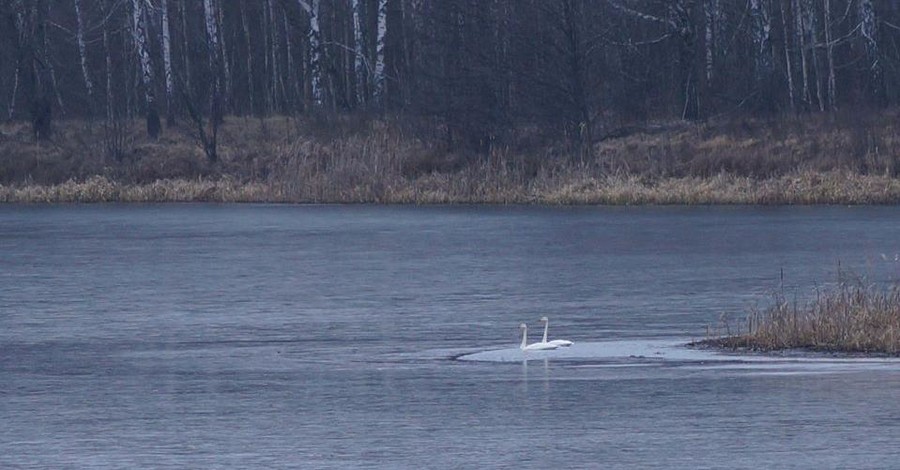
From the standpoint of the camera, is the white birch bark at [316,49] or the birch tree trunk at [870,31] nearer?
the birch tree trunk at [870,31]

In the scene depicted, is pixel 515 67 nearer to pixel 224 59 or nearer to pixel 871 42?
pixel 871 42

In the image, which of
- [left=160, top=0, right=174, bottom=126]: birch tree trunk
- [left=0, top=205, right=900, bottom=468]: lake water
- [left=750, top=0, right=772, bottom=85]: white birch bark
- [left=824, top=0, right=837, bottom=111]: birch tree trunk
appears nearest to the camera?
[left=0, top=205, right=900, bottom=468]: lake water

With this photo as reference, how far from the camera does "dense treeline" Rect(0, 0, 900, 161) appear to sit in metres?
48.2

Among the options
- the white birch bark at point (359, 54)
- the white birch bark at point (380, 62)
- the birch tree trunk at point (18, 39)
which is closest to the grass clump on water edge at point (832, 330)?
the white birch bark at point (380, 62)

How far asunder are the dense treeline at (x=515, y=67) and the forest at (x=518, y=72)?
0.07 meters

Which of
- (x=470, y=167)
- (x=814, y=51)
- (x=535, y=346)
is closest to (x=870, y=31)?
(x=814, y=51)

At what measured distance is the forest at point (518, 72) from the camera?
48156mm

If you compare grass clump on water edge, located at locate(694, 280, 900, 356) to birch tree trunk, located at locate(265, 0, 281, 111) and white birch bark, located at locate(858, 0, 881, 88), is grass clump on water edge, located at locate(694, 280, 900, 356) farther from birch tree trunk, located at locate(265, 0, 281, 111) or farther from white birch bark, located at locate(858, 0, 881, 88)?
birch tree trunk, located at locate(265, 0, 281, 111)

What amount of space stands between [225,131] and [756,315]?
40.8 m

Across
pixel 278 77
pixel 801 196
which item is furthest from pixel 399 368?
pixel 278 77

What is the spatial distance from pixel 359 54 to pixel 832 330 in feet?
134

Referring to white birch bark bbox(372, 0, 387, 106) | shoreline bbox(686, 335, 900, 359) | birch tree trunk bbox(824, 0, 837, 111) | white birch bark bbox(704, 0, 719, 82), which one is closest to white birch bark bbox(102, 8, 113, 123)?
white birch bark bbox(372, 0, 387, 106)

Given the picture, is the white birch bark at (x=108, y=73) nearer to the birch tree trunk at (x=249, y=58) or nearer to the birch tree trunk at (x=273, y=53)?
the birch tree trunk at (x=249, y=58)

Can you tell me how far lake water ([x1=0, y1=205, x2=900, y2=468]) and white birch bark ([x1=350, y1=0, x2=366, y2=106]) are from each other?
24190mm
